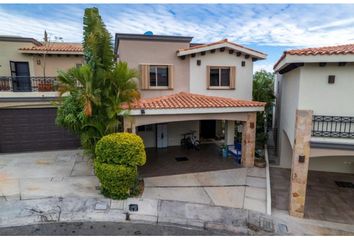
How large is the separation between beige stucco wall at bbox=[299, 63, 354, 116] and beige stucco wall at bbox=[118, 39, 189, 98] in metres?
7.70

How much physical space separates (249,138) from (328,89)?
194 inches

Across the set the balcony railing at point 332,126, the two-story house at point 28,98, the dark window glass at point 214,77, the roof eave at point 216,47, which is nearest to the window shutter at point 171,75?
the roof eave at point 216,47

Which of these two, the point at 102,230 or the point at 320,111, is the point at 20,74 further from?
the point at 320,111

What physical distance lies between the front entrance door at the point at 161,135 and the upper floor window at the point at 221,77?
168 inches

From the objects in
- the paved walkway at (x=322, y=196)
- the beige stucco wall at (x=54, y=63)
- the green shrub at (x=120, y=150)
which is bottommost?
the paved walkway at (x=322, y=196)

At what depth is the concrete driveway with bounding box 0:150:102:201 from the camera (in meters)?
9.31

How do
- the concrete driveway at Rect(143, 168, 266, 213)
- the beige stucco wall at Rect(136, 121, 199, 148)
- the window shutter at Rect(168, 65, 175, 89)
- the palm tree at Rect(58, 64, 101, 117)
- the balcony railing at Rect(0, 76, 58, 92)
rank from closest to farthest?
the palm tree at Rect(58, 64, 101, 117), the concrete driveway at Rect(143, 168, 266, 213), the balcony railing at Rect(0, 76, 58, 92), the window shutter at Rect(168, 65, 175, 89), the beige stucco wall at Rect(136, 121, 199, 148)

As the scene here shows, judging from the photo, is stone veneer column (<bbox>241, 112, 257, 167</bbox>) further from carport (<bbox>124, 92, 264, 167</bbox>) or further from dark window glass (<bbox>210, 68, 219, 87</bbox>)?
dark window glass (<bbox>210, 68, 219, 87</bbox>)

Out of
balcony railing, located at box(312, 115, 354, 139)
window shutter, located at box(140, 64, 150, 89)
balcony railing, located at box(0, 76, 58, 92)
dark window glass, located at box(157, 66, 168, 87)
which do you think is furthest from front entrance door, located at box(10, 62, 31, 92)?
balcony railing, located at box(312, 115, 354, 139)

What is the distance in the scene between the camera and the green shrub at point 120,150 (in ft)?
29.1

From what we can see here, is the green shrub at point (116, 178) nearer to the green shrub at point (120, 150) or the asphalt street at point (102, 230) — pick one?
the green shrub at point (120, 150)

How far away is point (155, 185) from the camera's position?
10.6m

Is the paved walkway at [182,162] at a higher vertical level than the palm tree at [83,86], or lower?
lower

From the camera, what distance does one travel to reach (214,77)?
617 inches
